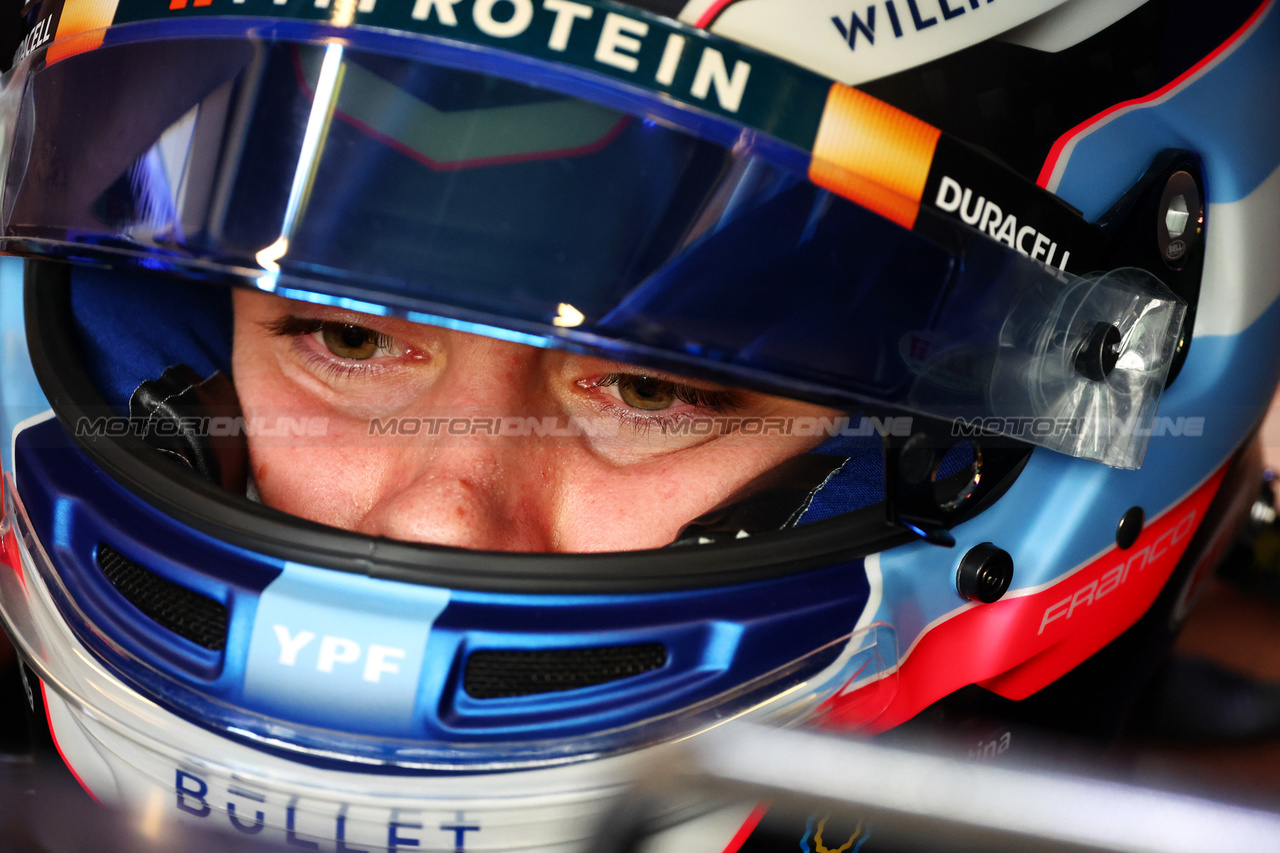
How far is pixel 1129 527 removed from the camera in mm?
826

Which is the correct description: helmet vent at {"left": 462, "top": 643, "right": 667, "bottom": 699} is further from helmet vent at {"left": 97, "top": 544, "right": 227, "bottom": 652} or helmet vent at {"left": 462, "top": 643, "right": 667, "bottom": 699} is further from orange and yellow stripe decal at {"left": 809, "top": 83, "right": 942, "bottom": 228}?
orange and yellow stripe decal at {"left": 809, "top": 83, "right": 942, "bottom": 228}

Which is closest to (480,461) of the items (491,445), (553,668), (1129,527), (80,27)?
(491,445)

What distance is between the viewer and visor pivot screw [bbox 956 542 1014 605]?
2.38 feet

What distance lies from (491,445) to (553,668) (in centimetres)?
16

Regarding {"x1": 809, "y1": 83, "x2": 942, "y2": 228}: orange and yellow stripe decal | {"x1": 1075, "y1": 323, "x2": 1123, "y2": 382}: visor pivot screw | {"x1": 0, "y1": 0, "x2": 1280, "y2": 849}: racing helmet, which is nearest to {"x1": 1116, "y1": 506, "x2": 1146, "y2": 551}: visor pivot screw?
{"x1": 0, "y1": 0, "x2": 1280, "y2": 849}: racing helmet

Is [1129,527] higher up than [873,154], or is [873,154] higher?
[873,154]

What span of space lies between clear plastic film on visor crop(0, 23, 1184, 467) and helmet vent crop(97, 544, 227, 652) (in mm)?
186

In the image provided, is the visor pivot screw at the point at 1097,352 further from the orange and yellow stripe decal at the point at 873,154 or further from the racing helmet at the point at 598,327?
the orange and yellow stripe decal at the point at 873,154

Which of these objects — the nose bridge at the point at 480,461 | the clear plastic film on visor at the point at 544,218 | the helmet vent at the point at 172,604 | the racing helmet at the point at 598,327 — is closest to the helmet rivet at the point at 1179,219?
the racing helmet at the point at 598,327

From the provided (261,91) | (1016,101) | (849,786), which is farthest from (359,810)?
(1016,101)

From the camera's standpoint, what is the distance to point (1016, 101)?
661 millimetres

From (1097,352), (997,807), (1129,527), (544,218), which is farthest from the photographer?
(1129,527)

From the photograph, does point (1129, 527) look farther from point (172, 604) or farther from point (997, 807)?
point (172, 604)

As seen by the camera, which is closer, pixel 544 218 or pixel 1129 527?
pixel 544 218
